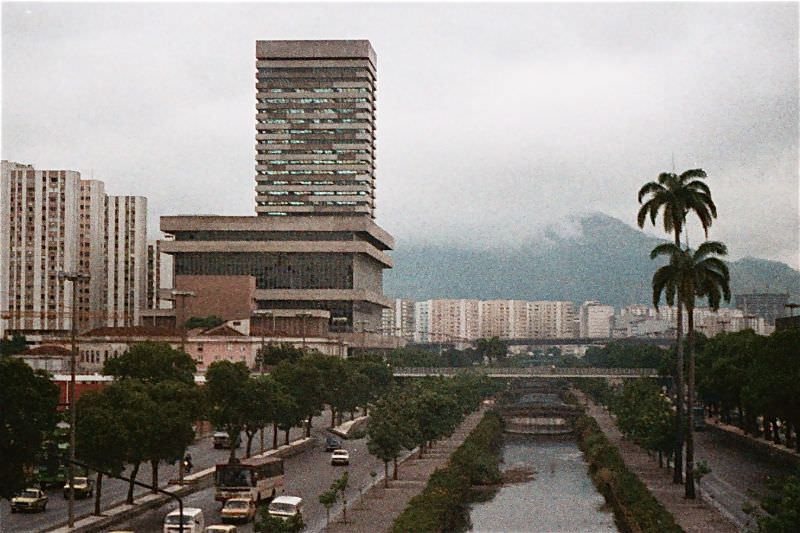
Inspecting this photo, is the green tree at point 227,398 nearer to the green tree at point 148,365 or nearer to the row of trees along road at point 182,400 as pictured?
the row of trees along road at point 182,400

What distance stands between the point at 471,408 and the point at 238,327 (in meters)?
44.2

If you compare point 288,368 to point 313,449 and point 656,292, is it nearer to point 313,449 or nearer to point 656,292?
point 313,449

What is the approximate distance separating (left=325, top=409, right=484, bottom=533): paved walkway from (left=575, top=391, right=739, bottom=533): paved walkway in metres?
14.9

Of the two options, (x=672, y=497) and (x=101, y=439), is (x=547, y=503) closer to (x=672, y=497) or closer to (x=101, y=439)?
(x=672, y=497)

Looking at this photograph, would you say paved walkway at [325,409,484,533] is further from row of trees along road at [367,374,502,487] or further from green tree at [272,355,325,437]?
green tree at [272,355,325,437]

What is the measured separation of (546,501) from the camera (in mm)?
76875

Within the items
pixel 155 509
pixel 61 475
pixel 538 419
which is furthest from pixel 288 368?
pixel 538 419

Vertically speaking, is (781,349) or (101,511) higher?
(781,349)

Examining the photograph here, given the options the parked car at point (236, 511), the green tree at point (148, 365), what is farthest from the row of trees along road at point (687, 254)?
the green tree at point (148, 365)

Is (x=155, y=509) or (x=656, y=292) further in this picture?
(x=656, y=292)

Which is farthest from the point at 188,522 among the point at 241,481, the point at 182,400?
the point at 182,400

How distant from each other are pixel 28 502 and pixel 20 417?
40.0ft

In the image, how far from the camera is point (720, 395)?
11675 centimetres

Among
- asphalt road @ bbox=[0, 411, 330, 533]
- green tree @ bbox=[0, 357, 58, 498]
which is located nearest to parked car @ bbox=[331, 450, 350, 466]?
asphalt road @ bbox=[0, 411, 330, 533]
